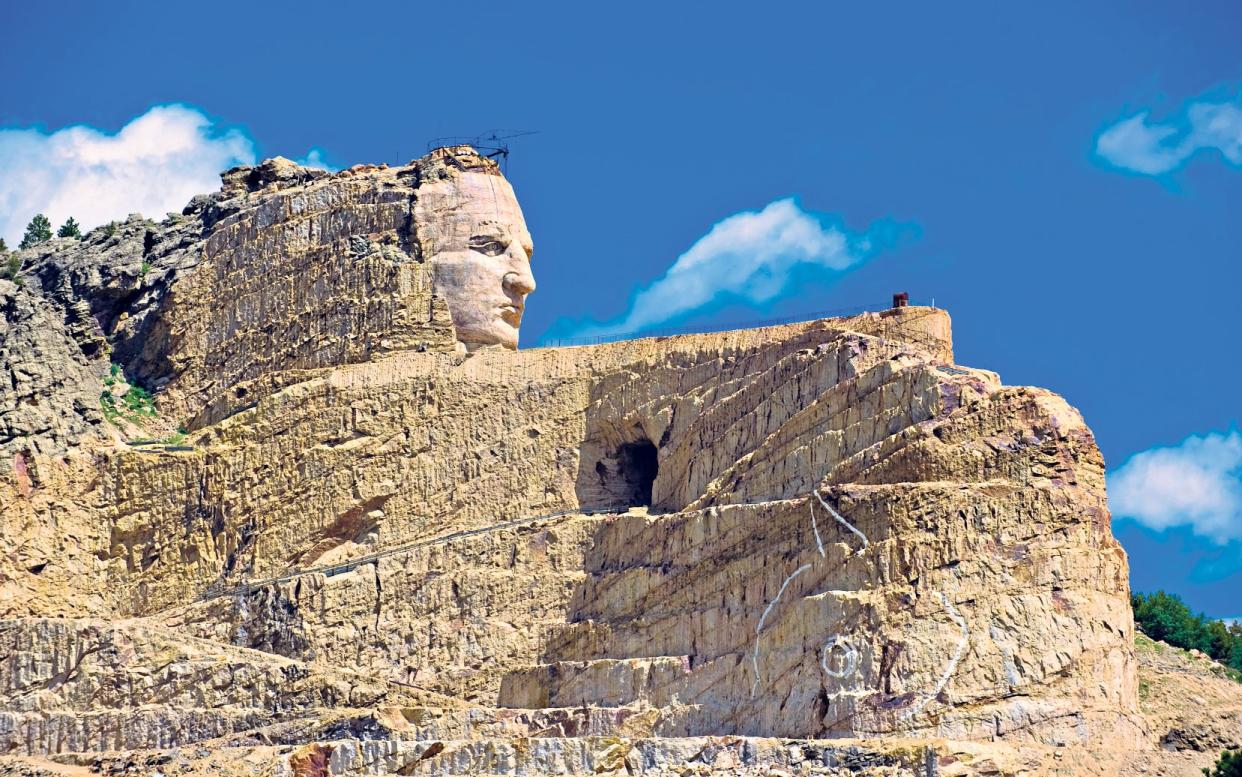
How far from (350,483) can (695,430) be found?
694 centimetres

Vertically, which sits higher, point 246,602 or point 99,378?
point 99,378

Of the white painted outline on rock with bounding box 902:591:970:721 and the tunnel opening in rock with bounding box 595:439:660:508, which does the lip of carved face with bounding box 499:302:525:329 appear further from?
the white painted outline on rock with bounding box 902:591:970:721

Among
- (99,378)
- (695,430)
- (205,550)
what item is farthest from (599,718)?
(99,378)

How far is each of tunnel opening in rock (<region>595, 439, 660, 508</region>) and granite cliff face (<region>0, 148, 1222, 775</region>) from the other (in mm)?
91

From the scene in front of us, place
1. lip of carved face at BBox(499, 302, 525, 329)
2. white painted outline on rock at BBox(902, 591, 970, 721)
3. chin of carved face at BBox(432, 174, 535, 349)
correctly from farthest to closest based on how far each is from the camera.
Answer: lip of carved face at BBox(499, 302, 525, 329), chin of carved face at BBox(432, 174, 535, 349), white painted outline on rock at BBox(902, 591, 970, 721)

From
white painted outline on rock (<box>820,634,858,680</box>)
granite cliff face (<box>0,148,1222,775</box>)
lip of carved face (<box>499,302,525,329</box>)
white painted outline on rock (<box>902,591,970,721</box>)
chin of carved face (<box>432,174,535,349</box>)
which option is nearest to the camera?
white painted outline on rock (<box>902,591,970,721</box>)

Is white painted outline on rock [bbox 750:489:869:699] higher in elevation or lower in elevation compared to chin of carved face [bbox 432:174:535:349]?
lower

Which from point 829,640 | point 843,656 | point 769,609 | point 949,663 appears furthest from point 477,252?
point 949,663

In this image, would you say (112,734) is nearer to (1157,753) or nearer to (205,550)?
(205,550)

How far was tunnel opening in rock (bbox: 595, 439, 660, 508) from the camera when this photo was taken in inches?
2436

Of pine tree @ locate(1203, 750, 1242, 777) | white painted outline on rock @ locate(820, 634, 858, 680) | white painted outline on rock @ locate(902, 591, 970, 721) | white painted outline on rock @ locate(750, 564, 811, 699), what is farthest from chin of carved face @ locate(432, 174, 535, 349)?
pine tree @ locate(1203, 750, 1242, 777)

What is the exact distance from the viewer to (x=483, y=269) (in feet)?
212

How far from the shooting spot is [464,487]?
62156mm

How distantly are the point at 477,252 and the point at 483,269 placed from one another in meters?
0.38
